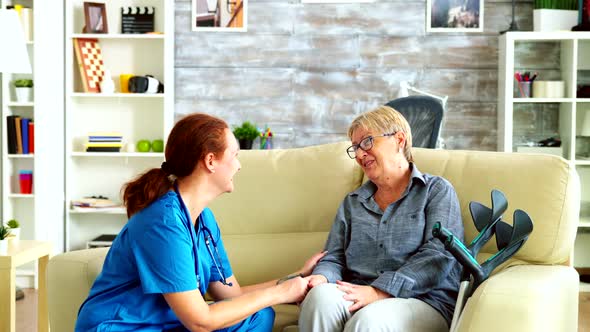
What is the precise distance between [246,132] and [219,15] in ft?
2.90

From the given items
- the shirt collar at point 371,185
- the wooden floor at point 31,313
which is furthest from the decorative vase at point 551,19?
the shirt collar at point 371,185

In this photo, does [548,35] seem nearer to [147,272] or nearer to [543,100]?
[543,100]

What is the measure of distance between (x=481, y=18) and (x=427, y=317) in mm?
3529

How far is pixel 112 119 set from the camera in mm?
5613

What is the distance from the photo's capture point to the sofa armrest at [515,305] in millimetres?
2117

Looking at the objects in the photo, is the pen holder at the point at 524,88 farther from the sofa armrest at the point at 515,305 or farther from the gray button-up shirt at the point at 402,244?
the sofa armrest at the point at 515,305

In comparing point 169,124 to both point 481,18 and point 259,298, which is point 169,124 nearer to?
point 481,18

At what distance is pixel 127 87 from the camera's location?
17.8 ft

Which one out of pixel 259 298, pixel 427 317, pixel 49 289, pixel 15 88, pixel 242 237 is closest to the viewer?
pixel 259 298

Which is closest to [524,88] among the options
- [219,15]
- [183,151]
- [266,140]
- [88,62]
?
[266,140]

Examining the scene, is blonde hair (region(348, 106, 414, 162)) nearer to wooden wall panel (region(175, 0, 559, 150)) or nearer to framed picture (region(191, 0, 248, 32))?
wooden wall panel (region(175, 0, 559, 150))

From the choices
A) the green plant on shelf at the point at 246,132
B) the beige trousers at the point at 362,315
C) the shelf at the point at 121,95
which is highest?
the shelf at the point at 121,95

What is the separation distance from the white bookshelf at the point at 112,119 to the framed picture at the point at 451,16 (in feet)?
5.84

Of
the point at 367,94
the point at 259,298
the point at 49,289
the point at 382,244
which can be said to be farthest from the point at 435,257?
the point at 367,94
